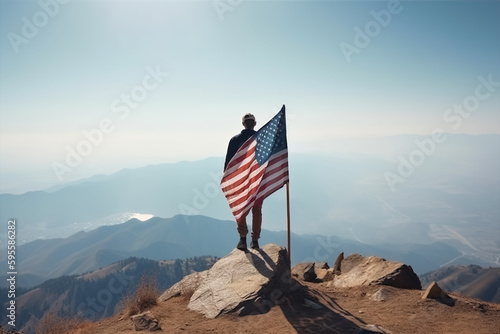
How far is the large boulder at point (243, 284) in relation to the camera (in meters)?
8.99

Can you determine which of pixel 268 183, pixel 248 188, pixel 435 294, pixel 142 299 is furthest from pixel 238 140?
pixel 435 294

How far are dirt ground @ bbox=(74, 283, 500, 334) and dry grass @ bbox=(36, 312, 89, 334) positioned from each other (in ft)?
1.25

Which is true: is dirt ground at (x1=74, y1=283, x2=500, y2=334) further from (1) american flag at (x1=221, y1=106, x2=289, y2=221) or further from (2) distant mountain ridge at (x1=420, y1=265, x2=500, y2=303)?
(2) distant mountain ridge at (x1=420, y1=265, x2=500, y2=303)

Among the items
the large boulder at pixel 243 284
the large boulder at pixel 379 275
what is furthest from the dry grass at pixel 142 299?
the large boulder at pixel 379 275

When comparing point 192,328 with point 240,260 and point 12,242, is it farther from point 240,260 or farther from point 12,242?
point 12,242

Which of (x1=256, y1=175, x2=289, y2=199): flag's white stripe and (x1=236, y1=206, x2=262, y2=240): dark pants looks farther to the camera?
(x1=236, y1=206, x2=262, y2=240): dark pants

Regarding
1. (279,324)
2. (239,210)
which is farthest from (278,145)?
(279,324)

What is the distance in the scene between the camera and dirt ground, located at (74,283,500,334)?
305 inches

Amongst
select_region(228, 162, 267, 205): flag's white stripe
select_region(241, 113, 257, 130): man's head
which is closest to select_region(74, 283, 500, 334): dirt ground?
select_region(228, 162, 267, 205): flag's white stripe

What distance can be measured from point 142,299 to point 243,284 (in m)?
3.49

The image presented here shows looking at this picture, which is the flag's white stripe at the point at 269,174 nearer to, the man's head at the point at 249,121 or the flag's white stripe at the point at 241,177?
the flag's white stripe at the point at 241,177

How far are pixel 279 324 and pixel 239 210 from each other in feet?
11.8

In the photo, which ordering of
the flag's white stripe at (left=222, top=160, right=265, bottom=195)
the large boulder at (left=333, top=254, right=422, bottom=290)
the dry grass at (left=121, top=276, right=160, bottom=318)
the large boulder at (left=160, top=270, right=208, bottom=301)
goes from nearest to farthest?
the flag's white stripe at (left=222, top=160, right=265, bottom=195), the dry grass at (left=121, top=276, right=160, bottom=318), the large boulder at (left=333, top=254, right=422, bottom=290), the large boulder at (left=160, top=270, right=208, bottom=301)

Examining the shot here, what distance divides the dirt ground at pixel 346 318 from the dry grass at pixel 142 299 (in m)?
0.29
